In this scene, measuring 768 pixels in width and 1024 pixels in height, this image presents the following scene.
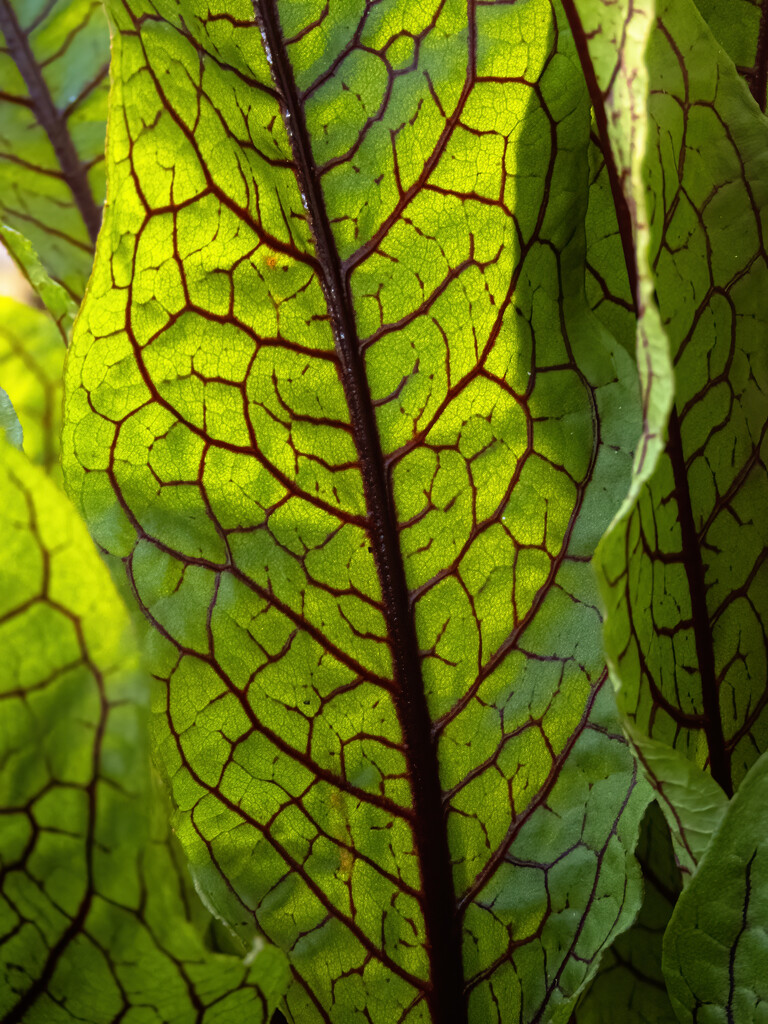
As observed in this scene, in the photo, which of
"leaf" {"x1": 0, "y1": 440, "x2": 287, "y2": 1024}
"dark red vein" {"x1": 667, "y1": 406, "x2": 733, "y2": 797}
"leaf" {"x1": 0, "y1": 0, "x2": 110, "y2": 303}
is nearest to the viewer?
"leaf" {"x1": 0, "y1": 440, "x2": 287, "y2": 1024}

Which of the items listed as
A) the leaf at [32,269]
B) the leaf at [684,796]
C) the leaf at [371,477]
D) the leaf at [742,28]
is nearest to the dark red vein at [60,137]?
the leaf at [32,269]

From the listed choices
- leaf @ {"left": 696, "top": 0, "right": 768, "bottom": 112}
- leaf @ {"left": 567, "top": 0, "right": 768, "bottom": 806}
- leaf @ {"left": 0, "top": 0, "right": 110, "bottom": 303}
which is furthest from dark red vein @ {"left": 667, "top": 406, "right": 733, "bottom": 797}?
leaf @ {"left": 0, "top": 0, "right": 110, "bottom": 303}

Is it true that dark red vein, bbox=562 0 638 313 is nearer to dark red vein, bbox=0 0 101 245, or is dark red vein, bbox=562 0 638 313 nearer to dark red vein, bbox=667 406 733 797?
dark red vein, bbox=667 406 733 797

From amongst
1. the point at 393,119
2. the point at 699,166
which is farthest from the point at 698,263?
the point at 393,119

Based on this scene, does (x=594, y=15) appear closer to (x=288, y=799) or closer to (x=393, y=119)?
(x=393, y=119)

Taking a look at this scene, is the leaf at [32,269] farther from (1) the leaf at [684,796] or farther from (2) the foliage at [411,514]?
(1) the leaf at [684,796]

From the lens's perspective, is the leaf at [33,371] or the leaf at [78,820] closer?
the leaf at [78,820]

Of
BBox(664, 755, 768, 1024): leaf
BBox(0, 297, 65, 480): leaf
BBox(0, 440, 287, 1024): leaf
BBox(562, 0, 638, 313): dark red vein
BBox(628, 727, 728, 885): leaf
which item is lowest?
BBox(0, 440, 287, 1024): leaf
